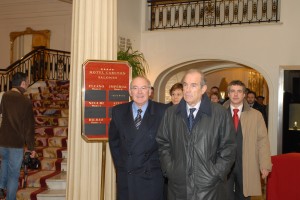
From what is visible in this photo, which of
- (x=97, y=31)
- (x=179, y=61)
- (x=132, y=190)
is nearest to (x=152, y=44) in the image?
(x=179, y=61)

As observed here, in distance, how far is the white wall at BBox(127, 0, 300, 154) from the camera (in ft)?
29.6

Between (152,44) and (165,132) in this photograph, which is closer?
(165,132)

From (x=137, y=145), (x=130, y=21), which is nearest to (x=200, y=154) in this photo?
(x=137, y=145)

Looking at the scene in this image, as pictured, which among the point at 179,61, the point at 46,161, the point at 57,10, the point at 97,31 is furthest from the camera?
the point at 57,10

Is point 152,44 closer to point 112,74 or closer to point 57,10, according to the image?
point 57,10

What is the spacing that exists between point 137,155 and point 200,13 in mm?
7681

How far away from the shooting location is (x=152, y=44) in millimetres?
10438

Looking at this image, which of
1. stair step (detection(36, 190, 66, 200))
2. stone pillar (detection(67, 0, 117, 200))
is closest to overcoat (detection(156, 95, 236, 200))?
stone pillar (detection(67, 0, 117, 200))

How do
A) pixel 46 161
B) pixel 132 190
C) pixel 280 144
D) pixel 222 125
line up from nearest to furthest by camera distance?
pixel 222 125 → pixel 132 190 → pixel 46 161 → pixel 280 144

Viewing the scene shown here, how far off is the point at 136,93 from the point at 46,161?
393cm

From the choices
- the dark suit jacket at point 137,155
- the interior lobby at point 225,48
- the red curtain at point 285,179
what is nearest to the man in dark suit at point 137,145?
the dark suit jacket at point 137,155

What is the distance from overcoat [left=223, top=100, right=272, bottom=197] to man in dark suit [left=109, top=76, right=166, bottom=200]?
969mm

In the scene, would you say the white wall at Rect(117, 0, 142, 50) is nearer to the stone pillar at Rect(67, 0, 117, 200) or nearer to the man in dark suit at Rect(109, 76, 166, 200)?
the stone pillar at Rect(67, 0, 117, 200)

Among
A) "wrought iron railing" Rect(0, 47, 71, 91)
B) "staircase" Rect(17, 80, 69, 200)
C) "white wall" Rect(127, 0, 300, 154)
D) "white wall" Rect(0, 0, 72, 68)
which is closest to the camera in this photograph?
"staircase" Rect(17, 80, 69, 200)
